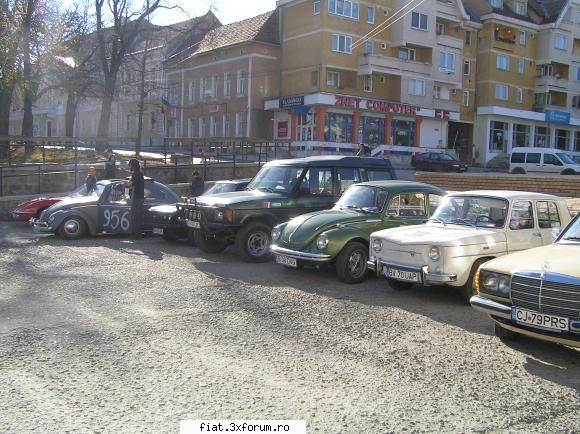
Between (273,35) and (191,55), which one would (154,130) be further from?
(273,35)

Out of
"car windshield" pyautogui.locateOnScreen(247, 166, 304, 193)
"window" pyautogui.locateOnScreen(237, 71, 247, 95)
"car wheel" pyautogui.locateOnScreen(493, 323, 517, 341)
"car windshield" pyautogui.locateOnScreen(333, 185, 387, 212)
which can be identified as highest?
"window" pyautogui.locateOnScreen(237, 71, 247, 95)

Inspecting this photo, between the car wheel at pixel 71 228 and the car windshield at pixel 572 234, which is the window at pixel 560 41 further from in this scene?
the car windshield at pixel 572 234

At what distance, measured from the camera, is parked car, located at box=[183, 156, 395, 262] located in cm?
1111

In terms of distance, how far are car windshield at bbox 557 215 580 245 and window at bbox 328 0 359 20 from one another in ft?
126

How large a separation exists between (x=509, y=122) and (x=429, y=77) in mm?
11355

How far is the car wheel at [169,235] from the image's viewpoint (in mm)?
13147

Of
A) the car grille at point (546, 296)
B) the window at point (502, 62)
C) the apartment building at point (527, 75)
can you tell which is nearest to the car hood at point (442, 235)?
the car grille at point (546, 296)

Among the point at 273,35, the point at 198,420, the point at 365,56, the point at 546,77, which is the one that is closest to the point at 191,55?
the point at 273,35

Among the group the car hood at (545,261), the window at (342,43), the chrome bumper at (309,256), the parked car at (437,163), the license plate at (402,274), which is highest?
the window at (342,43)

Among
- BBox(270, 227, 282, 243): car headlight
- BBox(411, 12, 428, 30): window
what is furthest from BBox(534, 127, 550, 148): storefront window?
→ BBox(270, 227, 282, 243): car headlight

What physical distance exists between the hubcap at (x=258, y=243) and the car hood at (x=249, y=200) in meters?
0.56

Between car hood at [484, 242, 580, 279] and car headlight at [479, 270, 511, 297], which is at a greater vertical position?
car hood at [484, 242, 580, 279]

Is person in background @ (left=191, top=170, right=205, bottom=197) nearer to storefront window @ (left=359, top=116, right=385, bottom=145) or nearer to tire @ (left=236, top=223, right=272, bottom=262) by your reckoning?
tire @ (left=236, top=223, right=272, bottom=262)

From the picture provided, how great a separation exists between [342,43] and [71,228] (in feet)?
110
